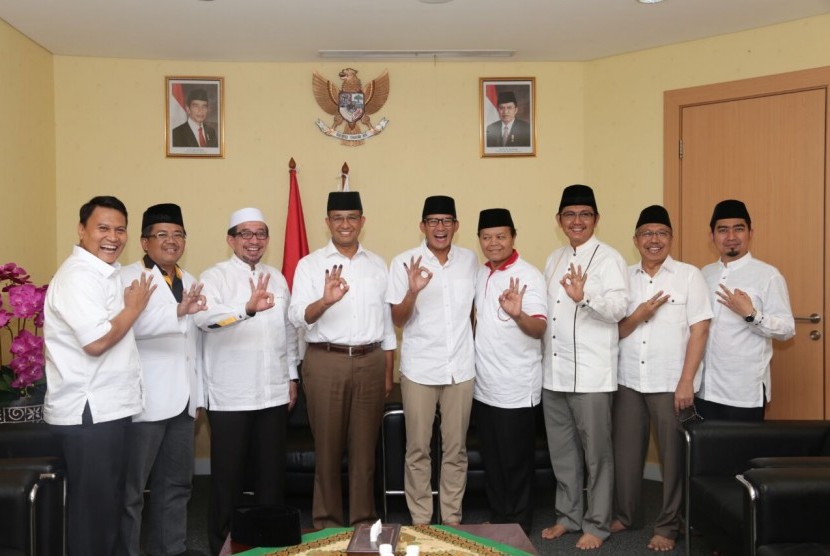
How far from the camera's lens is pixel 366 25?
183 inches

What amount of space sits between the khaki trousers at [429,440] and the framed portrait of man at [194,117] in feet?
7.88

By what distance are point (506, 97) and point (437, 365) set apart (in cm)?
234

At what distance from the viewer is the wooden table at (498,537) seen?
2.91 meters

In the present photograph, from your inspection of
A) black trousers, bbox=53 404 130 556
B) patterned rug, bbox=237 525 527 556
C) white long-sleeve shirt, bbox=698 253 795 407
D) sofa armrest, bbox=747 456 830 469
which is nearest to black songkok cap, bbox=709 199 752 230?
white long-sleeve shirt, bbox=698 253 795 407

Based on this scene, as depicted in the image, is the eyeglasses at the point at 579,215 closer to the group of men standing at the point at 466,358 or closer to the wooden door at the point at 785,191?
the group of men standing at the point at 466,358

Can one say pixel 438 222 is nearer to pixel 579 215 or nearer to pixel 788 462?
pixel 579 215

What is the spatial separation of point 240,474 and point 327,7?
8.31 feet

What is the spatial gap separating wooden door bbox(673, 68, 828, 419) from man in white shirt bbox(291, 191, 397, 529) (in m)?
2.40

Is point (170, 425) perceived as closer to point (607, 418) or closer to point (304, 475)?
point (304, 475)

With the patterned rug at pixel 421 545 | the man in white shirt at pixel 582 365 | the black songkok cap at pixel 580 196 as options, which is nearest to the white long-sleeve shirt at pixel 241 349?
the patterned rug at pixel 421 545

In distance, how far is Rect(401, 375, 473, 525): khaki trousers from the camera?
4.06 meters

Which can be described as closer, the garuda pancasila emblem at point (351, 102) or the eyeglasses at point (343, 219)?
the eyeglasses at point (343, 219)

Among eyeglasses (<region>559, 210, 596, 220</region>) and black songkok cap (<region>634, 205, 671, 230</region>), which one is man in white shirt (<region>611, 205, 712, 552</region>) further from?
eyeglasses (<region>559, 210, 596, 220</region>)

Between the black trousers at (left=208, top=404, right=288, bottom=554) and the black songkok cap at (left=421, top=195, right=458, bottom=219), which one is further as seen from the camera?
the black songkok cap at (left=421, top=195, right=458, bottom=219)
